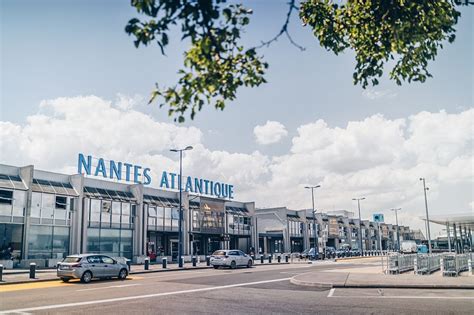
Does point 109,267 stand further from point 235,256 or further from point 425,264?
point 425,264

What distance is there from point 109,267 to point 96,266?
0.91 m

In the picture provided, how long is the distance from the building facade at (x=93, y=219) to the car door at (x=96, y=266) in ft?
50.1

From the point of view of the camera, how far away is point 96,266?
21.8 metres

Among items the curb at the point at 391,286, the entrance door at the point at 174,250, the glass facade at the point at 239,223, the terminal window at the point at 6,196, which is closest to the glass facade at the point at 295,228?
the glass facade at the point at 239,223

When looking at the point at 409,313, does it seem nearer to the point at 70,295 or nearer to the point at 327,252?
the point at 70,295

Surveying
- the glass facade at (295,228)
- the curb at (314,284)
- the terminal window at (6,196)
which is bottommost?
the curb at (314,284)

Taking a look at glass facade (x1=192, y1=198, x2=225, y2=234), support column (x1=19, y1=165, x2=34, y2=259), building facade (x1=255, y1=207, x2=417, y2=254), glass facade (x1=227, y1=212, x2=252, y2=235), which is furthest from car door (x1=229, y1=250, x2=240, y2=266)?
building facade (x1=255, y1=207, x2=417, y2=254)

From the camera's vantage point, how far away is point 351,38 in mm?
8352

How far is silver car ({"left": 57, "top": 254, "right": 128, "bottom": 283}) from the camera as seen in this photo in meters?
20.9

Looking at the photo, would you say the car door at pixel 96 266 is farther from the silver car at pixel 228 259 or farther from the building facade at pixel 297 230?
the building facade at pixel 297 230

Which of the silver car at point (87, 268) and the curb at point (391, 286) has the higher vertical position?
the silver car at point (87, 268)

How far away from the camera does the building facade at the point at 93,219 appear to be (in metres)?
34.7

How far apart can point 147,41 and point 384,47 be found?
171 inches

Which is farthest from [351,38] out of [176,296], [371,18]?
[176,296]
